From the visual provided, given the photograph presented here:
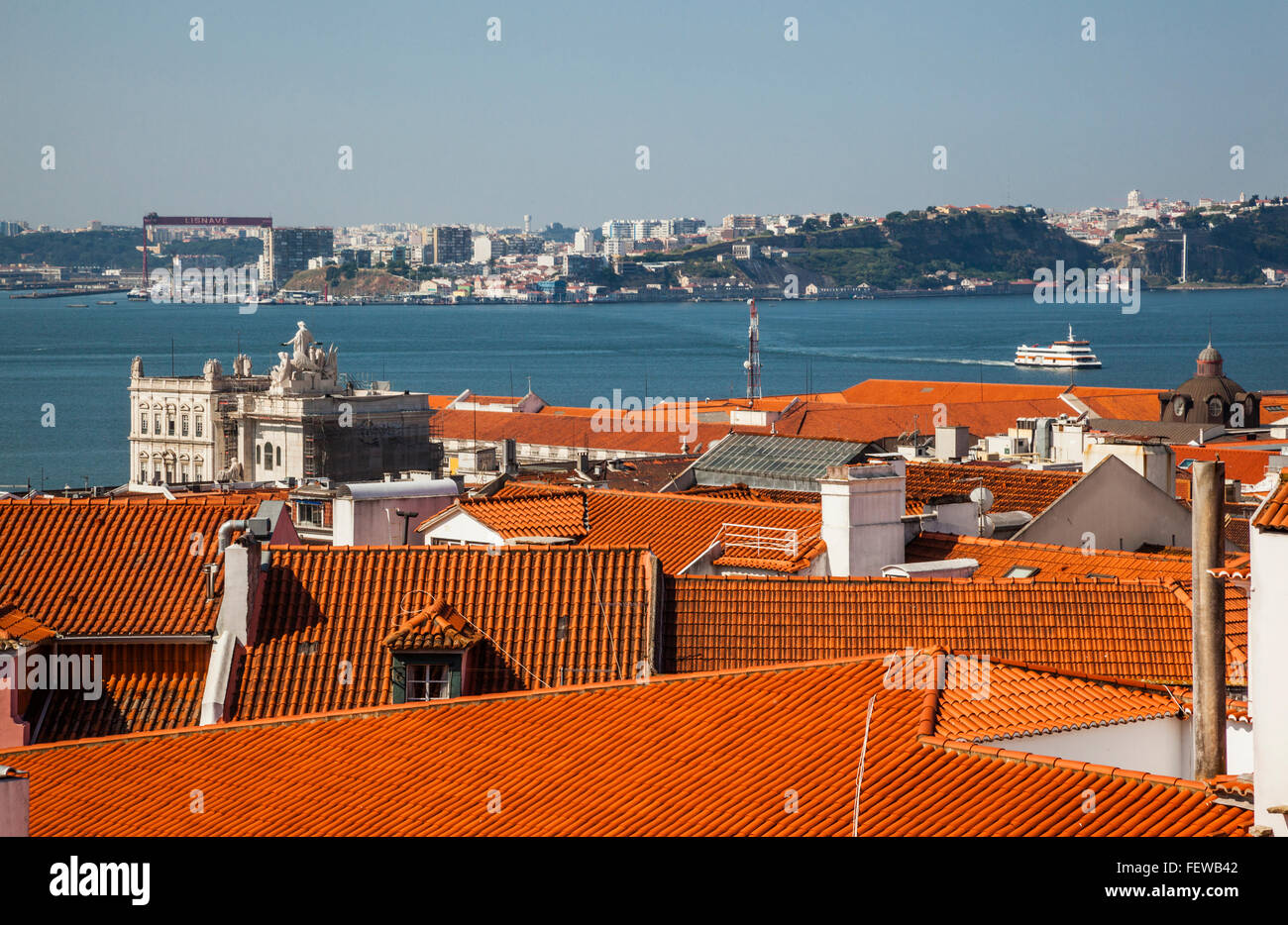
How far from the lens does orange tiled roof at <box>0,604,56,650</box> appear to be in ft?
41.2

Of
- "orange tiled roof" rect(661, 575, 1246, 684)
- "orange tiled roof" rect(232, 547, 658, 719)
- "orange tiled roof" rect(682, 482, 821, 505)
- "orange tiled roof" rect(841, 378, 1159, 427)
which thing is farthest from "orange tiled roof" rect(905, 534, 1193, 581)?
"orange tiled roof" rect(841, 378, 1159, 427)

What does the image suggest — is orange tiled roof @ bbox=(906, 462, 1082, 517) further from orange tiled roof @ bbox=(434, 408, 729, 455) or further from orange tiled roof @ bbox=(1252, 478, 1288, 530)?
orange tiled roof @ bbox=(434, 408, 729, 455)

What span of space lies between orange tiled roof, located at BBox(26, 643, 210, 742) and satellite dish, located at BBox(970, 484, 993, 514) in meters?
9.93

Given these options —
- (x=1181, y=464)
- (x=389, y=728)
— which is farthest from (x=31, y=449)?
(x=389, y=728)

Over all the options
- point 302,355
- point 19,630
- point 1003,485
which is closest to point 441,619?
point 19,630

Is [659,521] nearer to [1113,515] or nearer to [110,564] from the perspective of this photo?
[1113,515]

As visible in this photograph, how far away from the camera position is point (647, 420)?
88.6 m

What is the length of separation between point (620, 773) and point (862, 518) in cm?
806

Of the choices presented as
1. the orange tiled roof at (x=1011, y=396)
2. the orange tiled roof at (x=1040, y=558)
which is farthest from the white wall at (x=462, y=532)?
the orange tiled roof at (x=1011, y=396)

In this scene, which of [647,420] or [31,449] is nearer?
[647,420]
